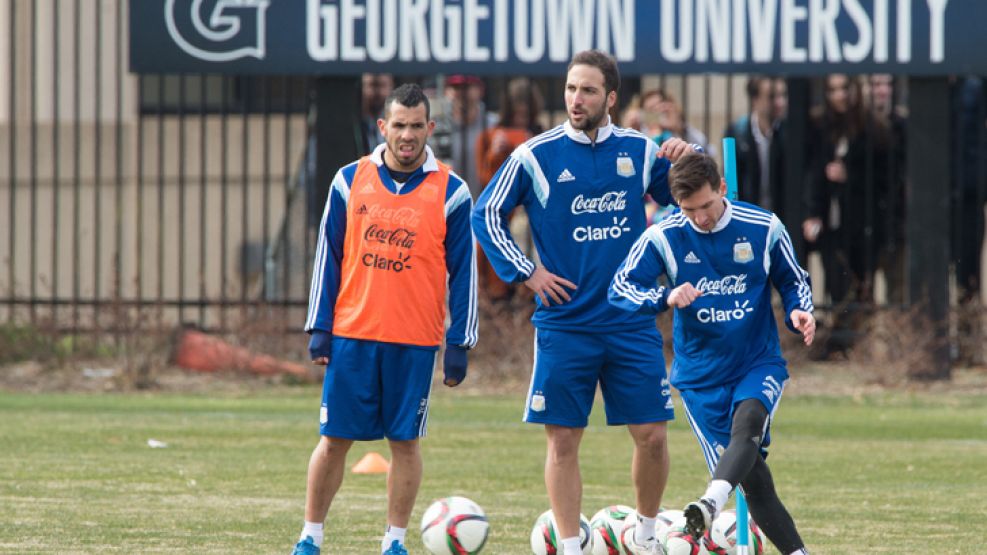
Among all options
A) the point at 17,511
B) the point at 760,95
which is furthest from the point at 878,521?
the point at 760,95

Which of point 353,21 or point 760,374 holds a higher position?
point 353,21

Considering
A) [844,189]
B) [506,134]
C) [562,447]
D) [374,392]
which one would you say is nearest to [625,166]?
[562,447]

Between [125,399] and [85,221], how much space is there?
6.45m

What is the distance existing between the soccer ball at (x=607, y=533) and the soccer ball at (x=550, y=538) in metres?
0.04

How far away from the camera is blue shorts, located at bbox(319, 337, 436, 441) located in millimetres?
7496

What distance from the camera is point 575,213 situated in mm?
7406

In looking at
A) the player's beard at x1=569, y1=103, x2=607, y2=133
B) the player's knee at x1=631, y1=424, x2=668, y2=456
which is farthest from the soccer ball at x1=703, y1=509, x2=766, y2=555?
the player's beard at x1=569, y1=103, x2=607, y2=133

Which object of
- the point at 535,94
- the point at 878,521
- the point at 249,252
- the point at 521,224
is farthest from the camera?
the point at 249,252

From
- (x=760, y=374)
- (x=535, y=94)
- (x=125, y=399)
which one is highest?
(x=535, y=94)

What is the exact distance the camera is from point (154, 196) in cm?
2141

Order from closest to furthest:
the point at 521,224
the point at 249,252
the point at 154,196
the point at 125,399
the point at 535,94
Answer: the point at 125,399, the point at 535,94, the point at 521,224, the point at 249,252, the point at 154,196

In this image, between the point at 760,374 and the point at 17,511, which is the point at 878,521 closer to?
the point at 760,374

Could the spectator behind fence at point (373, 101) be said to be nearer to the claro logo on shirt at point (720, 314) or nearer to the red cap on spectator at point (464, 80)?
the red cap on spectator at point (464, 80)

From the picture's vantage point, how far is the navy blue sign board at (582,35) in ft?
48.5
